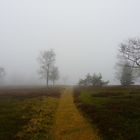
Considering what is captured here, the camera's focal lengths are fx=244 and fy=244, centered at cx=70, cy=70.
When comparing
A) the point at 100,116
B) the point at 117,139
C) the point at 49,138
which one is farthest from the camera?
the point at 100,116

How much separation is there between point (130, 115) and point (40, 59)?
78.7 meters

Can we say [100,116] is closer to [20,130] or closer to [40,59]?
[20,130]

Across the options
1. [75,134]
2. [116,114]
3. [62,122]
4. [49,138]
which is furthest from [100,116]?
[49,138]

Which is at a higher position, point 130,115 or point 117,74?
point 117,74

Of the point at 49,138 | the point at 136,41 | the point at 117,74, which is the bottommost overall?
the point at 49,138

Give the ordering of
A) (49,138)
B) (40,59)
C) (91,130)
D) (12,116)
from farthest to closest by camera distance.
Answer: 1. (40,59)
2. (12,116)
3. (91,130)
4. (49,138)

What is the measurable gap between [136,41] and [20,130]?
1970 inches

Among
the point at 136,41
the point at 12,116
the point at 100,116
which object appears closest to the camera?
the point at 100,116

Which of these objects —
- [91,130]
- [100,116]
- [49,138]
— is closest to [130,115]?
[100,116]

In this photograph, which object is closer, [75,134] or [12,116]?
[75,134]

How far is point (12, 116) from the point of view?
24297mm

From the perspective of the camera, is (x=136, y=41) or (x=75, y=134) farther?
(x=136, y=41)

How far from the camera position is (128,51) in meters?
63.6

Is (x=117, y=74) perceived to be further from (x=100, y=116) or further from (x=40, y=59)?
(x=100, y=116)
